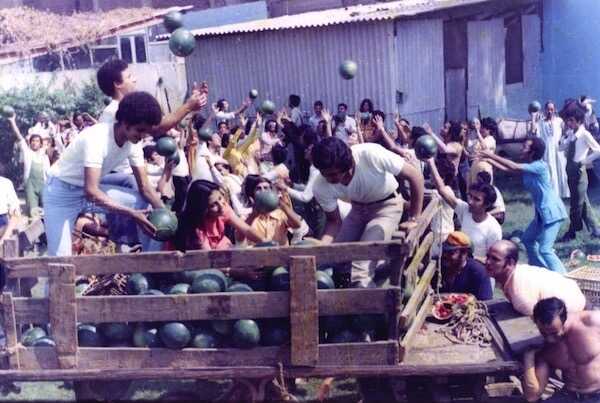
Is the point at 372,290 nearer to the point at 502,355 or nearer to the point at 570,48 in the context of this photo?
the point at 502,355

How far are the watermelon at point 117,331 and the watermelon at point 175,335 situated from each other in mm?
315

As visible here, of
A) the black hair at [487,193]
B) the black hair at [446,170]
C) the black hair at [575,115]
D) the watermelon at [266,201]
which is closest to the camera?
the watermelon at [266,201]

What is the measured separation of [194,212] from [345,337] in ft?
6.15

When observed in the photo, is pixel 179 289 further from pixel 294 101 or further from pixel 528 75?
pixel 528 75

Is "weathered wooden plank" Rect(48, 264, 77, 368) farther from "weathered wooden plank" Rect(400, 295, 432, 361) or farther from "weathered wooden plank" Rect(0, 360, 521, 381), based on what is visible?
"weathered wooden plank" Rect(400, 295, 432, 361)

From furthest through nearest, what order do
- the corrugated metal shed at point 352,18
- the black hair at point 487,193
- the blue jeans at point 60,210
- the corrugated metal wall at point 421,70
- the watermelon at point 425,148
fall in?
the corrugated metal wall at point 421,70
the corrugated metal shed at point 352,18
the watermelon at point 425,148
the black hair at point 487,193
the blue jeans at point 60,210

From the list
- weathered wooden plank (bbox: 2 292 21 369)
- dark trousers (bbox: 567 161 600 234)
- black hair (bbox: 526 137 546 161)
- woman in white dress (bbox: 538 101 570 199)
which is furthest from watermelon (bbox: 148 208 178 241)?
woman in white dress (bbox: 538 101 570 199)

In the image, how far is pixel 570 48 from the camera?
19047 millimetres

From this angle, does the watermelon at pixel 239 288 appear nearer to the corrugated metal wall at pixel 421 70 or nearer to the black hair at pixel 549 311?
the black hair at pixel 549 311

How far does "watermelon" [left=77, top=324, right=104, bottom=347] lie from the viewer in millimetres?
5125

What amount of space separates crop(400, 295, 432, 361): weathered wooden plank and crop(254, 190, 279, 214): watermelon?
178cm

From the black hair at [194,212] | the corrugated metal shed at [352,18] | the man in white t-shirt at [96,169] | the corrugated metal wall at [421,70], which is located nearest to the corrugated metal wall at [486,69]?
the corrugated metal wall at [421,70]

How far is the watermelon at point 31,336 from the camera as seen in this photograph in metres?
5.26

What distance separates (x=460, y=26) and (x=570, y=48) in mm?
3266
